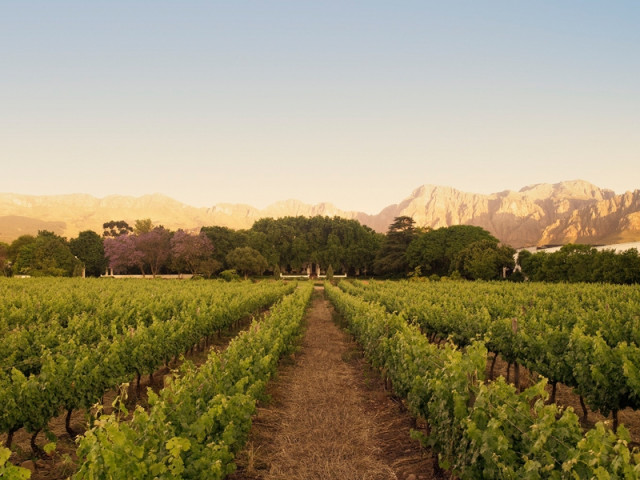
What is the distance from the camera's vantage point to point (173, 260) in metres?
56.6

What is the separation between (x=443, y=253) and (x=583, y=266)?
925 inches

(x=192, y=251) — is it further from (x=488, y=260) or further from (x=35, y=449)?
(x=35, y=449)

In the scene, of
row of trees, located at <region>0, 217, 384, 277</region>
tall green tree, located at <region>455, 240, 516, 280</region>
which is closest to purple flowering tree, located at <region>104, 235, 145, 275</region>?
row of trees, located at <region>0, 217, 384, 277</region>

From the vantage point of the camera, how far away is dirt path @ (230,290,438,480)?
5617mm

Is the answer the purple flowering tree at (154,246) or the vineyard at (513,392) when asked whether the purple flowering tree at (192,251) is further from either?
the vineyard at (513,392)

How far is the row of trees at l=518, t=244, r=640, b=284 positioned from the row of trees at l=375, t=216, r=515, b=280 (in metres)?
3.63

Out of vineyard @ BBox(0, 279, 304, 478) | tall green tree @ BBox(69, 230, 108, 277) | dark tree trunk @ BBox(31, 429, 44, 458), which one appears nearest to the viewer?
vineyard @ BBox(0, 279, 304, 478)

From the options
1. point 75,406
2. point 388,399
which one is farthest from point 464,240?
point 75,406

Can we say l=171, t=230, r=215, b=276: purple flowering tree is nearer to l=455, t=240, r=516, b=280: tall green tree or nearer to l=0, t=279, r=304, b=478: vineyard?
l=455, t=240, r=516, b=280: tall green tree

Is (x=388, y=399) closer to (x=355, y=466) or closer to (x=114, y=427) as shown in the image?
(x=355, y=466)

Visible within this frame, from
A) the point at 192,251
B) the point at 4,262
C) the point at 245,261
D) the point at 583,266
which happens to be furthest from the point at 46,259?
the point at 583,266

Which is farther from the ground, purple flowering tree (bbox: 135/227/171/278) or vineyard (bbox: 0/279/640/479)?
purple flowering tree (bbox: 135/227/171/278)

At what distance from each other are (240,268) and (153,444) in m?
52.6

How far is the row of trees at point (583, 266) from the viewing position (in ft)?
104
